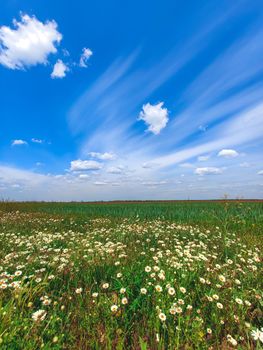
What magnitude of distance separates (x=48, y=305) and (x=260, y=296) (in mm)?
3017

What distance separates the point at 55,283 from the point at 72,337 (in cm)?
125

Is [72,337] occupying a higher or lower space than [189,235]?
lower

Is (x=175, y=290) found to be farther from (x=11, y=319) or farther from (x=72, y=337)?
(x=11, y=319)

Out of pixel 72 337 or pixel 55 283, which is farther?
pixel 55 283

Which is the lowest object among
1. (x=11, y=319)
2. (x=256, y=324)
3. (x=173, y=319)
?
(x=256, y=324)

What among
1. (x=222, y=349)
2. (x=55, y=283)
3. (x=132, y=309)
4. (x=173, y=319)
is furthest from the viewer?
(x=55, y=283)

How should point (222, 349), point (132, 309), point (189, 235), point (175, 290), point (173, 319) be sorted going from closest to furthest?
point (222, 349), point (173, 319), point (132, 309), point (175, 290), point (189, 235)

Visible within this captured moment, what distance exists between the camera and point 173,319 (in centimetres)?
253

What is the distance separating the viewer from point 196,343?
7.25ft

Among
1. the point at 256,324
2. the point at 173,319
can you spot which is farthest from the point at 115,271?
the point at 256,324

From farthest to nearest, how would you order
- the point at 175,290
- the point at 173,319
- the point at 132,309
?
the point at 175,290, the point at 132,309, the point at 173,319

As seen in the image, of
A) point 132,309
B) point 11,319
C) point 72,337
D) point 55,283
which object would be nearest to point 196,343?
point 132,309

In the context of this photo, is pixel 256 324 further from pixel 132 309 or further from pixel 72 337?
pixel 72 337

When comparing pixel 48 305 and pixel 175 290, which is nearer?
pixel 48 305
